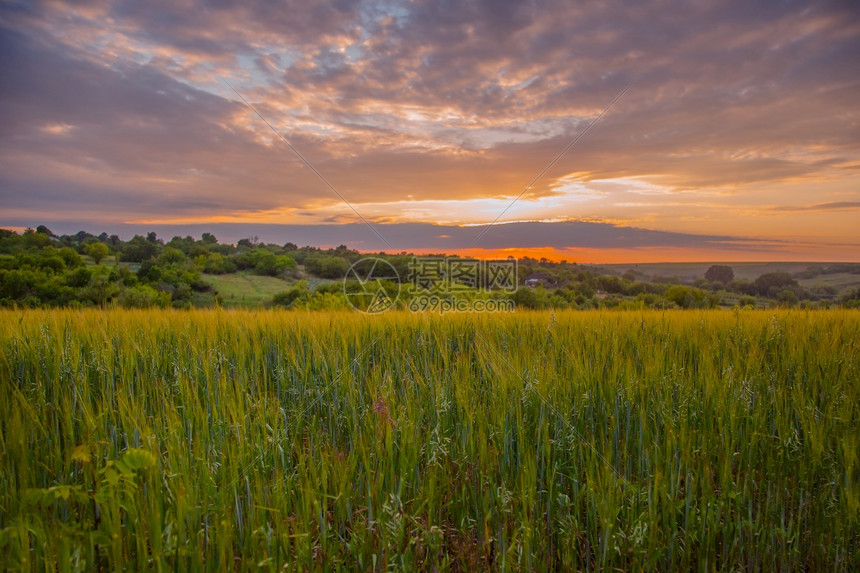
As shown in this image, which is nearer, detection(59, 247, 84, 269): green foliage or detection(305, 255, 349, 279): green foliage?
detection(59, 247, 84, 269): green foliage

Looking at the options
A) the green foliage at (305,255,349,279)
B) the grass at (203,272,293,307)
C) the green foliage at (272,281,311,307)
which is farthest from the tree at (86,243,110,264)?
the green foliage at (305,255,349,279)

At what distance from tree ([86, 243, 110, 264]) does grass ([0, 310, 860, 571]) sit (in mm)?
25733

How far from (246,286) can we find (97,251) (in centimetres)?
824

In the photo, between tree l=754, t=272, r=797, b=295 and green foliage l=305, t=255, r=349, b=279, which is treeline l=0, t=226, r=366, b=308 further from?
tree l=754, t=272, r=797, b=295

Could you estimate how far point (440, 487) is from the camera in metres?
2.42

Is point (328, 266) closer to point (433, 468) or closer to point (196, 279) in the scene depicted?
point (196, 279)

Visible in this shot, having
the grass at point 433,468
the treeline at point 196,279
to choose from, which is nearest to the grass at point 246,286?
the treeline at point 196,279

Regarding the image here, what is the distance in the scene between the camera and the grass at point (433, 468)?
1982 millimetres

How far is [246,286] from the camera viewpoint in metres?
27.0

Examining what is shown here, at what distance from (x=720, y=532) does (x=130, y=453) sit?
295 centimetres

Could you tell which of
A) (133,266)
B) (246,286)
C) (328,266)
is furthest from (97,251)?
(328,266)

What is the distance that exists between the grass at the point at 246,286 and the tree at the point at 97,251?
557cm

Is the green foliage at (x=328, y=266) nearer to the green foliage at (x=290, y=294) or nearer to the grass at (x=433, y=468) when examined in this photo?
the green foliage at (x=290, y=294)

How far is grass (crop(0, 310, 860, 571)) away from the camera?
1.98m
